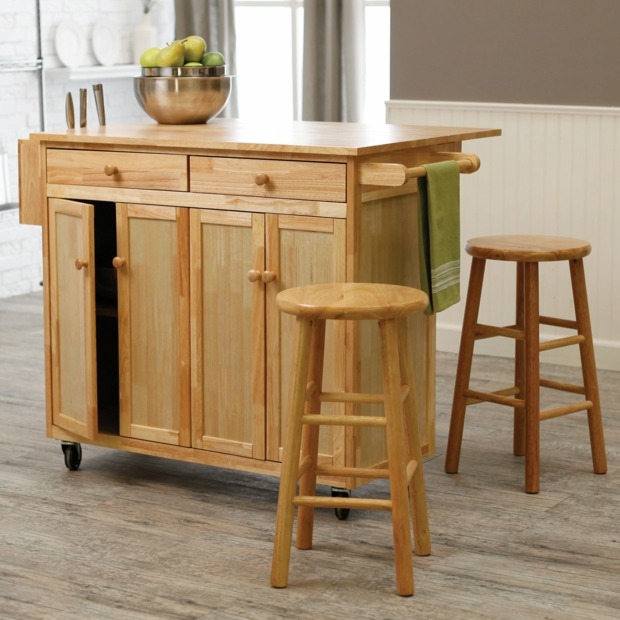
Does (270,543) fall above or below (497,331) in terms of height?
below

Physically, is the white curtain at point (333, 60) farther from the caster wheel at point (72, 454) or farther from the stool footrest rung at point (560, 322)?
the caster wheel at point (72, 454)

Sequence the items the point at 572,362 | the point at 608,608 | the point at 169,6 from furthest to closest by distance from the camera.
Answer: the point at 169,6
the point at 572,362
the point at 608,608

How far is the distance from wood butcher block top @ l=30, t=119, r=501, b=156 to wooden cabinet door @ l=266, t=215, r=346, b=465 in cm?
17

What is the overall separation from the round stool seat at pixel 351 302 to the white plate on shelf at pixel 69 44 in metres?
3.93

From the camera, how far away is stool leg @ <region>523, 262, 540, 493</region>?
309cm

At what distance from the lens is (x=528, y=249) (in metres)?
3.13

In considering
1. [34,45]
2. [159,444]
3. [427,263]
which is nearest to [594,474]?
[427,263]

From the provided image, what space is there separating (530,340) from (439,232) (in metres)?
0.43

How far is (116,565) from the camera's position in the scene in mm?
2629

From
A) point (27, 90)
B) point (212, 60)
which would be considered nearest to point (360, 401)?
point (212, 60)

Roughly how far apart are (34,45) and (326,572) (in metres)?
4.10

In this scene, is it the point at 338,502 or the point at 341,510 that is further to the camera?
the point at 341,510

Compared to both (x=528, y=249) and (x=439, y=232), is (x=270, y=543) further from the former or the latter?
(x=528, y=249)

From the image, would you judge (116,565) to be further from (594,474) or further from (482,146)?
(482,146)
